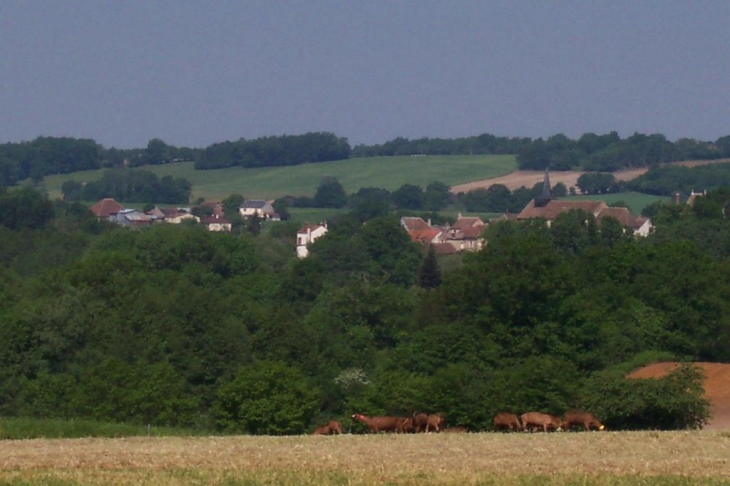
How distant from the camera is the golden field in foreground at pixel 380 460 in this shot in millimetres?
25312

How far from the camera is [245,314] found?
8344cm

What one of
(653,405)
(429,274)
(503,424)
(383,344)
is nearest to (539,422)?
(503,424)

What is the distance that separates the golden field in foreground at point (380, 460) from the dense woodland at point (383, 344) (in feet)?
45.3

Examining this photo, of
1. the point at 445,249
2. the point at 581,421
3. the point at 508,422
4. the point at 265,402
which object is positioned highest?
the point at 508,422

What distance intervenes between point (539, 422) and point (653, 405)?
7.63 m

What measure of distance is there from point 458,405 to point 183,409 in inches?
471

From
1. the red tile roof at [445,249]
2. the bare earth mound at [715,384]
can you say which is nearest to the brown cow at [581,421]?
the bare earth mound at [715,384]

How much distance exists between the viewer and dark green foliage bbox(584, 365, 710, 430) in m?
44.5

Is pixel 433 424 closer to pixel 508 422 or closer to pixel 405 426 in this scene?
pixel 405 426

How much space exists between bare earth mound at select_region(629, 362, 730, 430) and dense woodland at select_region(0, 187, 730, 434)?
1704mm

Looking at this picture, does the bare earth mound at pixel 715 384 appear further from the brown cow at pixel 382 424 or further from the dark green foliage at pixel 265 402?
the dark green foliage at pixel 265 402

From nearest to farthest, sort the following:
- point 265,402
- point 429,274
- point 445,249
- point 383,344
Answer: point 265,402 < point 383,344 < point 429,274 < point 445,249

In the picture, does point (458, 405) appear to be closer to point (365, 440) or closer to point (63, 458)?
point (365, 440)

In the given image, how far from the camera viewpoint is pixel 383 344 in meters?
91.2
